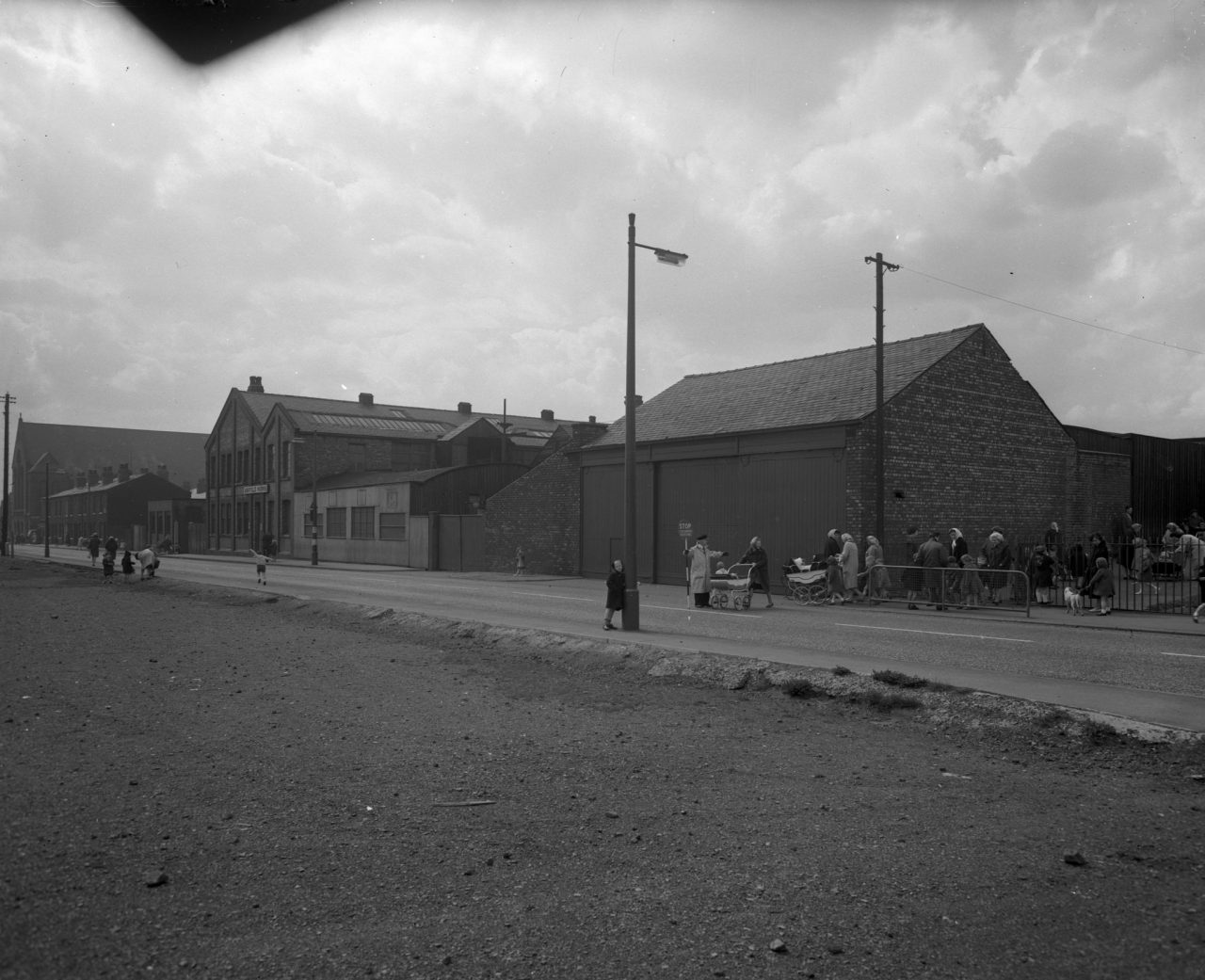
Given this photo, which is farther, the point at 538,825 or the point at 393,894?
the point at 538,825

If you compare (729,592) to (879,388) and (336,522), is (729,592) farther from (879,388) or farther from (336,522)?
(336,522)

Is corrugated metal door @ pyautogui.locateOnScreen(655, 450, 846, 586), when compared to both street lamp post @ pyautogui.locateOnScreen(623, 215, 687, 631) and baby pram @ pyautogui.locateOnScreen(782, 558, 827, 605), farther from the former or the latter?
street lamp post @ pyautogui.locateOnScreen(623, 215, 687, 631)

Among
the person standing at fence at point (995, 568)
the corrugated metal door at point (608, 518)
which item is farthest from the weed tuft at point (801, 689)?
the corrugated metal door at point (608, 518)

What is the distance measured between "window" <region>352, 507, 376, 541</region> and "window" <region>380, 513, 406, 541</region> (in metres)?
1.04

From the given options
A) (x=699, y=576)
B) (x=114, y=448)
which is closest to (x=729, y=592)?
(x=699, y=576)

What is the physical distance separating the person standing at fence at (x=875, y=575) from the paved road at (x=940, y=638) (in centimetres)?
61

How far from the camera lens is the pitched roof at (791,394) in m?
26.6

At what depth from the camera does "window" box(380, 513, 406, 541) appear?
4450 centimetres

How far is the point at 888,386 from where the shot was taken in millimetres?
26391

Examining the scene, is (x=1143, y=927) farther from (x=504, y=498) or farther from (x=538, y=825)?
(x=504, y=498)

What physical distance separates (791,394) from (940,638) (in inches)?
601

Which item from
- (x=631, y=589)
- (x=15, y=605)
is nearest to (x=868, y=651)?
(x=631, y=589)

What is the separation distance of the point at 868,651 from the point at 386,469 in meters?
48.9

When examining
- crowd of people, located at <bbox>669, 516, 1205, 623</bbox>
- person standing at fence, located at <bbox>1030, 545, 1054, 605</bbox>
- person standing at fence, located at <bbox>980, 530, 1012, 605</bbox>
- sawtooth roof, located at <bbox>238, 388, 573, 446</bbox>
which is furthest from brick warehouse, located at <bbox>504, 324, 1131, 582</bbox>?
sawtooth roof, located at <bbox>238, 388, 573, 446</bbox>
